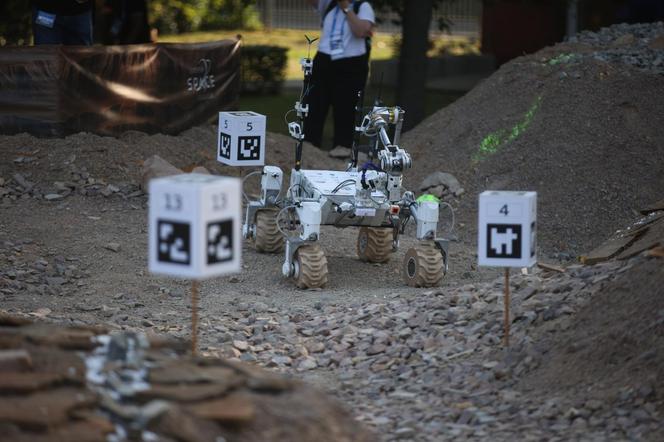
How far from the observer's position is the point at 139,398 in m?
4.83

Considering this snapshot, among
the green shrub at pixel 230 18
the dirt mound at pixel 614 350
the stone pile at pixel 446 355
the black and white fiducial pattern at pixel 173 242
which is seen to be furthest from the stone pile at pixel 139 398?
the green shrub at pixel 230 18

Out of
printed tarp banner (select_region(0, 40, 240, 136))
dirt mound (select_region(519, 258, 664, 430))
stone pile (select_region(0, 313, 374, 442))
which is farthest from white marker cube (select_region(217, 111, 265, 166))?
stone pile (select_region(0, 313, 374, 442))

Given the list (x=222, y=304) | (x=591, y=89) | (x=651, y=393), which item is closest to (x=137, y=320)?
(x=222, y=304)

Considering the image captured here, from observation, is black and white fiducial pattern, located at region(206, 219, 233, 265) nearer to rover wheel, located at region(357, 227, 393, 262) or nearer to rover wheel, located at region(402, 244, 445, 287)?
rover wheel, located at region(402, 244, 445, 287)

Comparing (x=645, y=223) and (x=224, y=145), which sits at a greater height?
(x=224, y=145)

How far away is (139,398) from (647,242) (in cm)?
447

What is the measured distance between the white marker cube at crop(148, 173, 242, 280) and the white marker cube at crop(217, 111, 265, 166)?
4171 millimetres

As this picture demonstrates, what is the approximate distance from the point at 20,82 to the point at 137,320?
4776 millimetres

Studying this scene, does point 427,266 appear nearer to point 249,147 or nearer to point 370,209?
point 370,209

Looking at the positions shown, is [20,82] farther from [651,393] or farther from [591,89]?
[651,393]

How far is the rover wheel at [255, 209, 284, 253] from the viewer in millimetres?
10099

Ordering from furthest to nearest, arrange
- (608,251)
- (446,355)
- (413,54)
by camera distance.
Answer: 1. (413,54)
2. (608,251)
3. (446,355)

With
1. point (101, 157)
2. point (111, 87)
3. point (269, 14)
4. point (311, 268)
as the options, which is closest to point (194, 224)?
point (311, 268)

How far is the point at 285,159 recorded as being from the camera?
13328 millimetres
